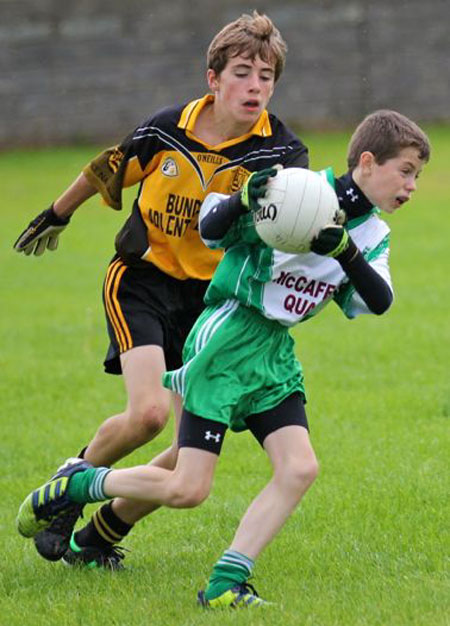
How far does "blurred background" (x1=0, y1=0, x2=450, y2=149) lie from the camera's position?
27.3m

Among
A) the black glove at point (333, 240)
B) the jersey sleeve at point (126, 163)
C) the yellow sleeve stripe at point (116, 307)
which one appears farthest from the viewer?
the jersey sleeve at point (126, 163)

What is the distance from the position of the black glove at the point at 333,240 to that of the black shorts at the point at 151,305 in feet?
4.44

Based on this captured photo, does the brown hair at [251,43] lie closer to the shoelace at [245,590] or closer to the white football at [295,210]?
the white football at [295,210]

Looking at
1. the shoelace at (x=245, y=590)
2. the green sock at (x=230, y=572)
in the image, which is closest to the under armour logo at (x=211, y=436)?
the green sock at (x=230, y=572)

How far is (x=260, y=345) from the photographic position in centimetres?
511

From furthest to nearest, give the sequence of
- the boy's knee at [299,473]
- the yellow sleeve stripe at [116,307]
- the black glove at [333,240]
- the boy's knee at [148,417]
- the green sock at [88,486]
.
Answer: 1. the yellow sleeve stripe at [116,307]
2. the boy's knee at [148,417]
3. the green sock at [88,486]
4. the boy's knee at [299,473]
5. the black glove at [333,240]

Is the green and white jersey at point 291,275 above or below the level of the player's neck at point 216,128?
below

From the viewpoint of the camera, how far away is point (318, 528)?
6.36m

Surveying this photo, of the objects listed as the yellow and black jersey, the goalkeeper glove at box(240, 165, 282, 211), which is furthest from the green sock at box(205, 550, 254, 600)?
the yellow and black jersey

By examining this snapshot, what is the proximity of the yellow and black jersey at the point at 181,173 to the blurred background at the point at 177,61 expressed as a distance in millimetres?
21533

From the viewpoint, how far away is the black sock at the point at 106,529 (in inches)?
235

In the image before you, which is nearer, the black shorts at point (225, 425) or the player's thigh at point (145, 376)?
the black shorts at point (225, 425)

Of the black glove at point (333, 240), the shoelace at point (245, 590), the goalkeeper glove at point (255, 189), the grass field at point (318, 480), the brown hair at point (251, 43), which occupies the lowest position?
the grass field at point (318, 480)

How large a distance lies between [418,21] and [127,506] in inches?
924
